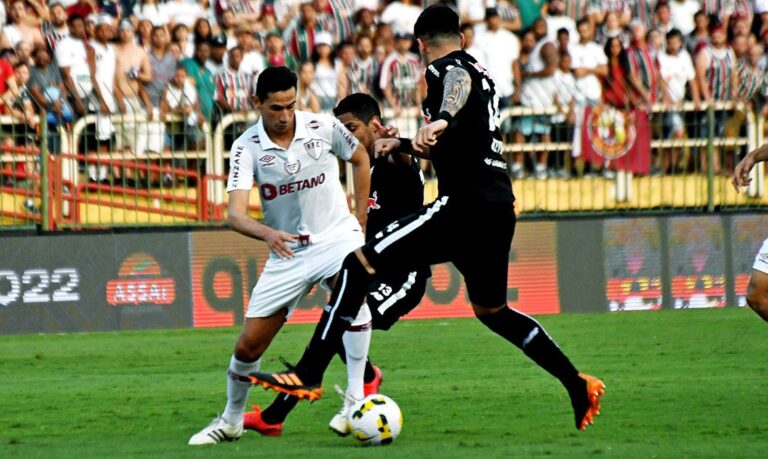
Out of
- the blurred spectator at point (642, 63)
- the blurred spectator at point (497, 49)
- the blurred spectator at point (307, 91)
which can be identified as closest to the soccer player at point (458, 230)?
the blurred spectator at point (307, 91)

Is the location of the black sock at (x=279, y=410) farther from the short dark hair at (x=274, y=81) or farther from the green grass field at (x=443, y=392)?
the short dark hair at (x=274, y=81)

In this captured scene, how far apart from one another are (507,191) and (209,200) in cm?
838

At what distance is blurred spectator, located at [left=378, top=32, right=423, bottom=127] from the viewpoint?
16828 millimetres

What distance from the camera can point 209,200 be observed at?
16.2 metres

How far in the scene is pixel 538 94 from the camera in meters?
17.6

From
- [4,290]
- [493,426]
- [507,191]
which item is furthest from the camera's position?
[4,290]

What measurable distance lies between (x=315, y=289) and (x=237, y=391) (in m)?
7.75

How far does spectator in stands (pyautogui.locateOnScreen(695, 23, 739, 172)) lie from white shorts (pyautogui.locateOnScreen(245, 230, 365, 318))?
9.53m

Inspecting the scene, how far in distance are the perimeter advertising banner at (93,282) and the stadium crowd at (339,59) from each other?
93 centimetres

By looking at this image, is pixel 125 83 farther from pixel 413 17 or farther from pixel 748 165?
pixel 748 165

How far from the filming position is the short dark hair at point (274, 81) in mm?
8211

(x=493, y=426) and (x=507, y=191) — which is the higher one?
(x=507, y=191)

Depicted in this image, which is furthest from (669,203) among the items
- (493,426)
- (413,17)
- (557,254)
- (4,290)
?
(493,426)

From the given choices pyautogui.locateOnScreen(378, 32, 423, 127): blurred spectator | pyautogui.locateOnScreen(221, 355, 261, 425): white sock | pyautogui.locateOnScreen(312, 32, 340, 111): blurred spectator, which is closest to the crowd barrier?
pyautogui.locateOnScreen(378, 32, 423, 127): blurred spectator
